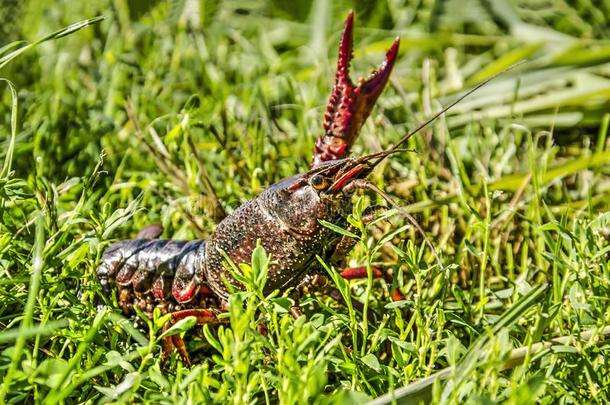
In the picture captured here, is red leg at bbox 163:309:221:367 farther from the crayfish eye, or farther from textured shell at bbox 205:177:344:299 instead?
the crayfish eye

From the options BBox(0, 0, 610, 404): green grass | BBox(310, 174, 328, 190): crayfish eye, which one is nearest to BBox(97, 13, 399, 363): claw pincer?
BBox(310, 174, 328, 190): crayfish eye

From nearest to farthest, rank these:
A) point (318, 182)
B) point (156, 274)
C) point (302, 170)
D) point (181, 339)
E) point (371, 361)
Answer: point (371, 361), point (181, 339), point (318, 182), point (156, 274), point (302, 170)

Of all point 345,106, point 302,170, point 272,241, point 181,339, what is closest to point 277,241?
point 272,241

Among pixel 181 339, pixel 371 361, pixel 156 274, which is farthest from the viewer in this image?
pixel 156 274

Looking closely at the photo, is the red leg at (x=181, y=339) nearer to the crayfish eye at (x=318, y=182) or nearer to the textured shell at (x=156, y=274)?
the textured shell at (x=156, y=274)

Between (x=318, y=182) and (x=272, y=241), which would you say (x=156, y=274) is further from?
(x=318, y=182)

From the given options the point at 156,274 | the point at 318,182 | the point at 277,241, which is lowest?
the point at 156,274

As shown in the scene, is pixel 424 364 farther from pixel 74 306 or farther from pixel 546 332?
pixel 74 306
